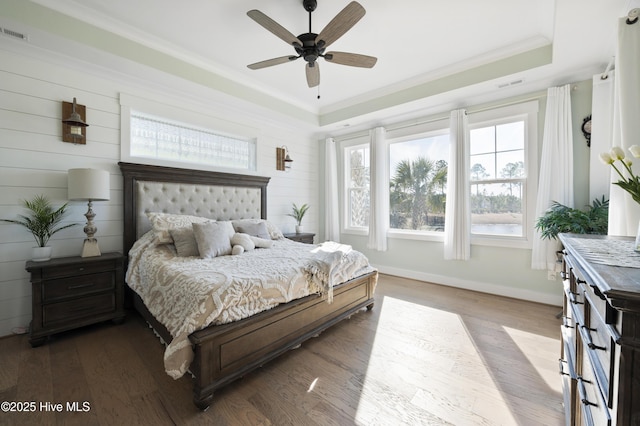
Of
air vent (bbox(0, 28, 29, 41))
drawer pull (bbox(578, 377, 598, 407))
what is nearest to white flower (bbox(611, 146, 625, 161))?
drawer pull (bbox(578, 377, 598, 407))

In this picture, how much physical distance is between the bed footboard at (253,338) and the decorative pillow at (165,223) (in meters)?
1.56

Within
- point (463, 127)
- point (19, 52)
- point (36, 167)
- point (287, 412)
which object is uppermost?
point (19, 52)

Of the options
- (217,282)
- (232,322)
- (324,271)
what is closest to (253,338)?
(232,322)

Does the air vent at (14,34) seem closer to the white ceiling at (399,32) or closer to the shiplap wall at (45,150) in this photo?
the shiplap wall at (45,150)

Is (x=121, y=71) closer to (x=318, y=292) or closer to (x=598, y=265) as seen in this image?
(x=318, y=292)

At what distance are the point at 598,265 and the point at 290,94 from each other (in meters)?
4.20

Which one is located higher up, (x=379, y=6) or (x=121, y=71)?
(x=379, y=6)

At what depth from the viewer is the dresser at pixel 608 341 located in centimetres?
59

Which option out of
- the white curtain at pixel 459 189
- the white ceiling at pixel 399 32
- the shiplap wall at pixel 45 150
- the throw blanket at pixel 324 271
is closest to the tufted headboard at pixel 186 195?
the shiplap wall at pixel 45 150

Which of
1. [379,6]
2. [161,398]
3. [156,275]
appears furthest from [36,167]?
[379,6]

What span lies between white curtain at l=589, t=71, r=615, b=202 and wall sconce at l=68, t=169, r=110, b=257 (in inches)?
197

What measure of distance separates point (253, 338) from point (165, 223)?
181cm

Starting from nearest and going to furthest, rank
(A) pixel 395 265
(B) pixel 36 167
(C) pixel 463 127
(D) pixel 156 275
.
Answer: (D) pixel 156 275, (B) pixel 36 167, (C) pixel 463 127, (A) pixel 395 265

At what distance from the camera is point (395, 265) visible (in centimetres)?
458
